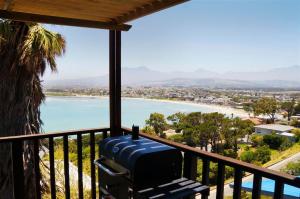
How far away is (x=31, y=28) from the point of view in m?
5.25

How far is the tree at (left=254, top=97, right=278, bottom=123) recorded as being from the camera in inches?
464

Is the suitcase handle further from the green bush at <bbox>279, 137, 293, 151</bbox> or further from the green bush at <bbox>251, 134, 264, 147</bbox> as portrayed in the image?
the green bush at <bbox>251, 134, 264, 147</bbox>

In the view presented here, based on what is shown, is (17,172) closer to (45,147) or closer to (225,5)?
(45,147)

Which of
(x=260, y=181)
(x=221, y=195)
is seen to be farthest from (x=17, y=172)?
(x=260, y=181)

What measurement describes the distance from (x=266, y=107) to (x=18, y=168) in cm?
1220

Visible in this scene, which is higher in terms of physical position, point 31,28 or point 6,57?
point 31,28

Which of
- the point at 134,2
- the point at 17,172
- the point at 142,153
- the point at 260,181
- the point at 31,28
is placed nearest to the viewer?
the point at 260,181

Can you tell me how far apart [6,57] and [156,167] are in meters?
4.91

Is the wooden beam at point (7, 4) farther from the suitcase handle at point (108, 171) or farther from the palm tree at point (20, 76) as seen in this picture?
the palm tree at point (20, 76)

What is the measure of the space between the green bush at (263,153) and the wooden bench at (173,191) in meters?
14.8

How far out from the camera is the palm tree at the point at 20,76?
5215 mm

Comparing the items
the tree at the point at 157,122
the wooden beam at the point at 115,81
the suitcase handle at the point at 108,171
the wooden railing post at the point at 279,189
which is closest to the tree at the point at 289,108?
the tree at the point at 157,122

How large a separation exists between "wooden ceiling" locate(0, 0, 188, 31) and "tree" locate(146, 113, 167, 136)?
10498 mm

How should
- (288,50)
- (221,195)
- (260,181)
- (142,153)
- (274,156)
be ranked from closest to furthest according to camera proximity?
(260,181), (142,153), (221,195), (274,156), (288,50)
